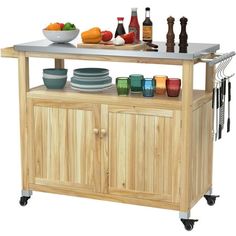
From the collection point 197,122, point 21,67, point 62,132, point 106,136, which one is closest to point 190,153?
point 197,122

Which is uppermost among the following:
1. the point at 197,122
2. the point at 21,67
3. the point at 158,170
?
the point at 21,67

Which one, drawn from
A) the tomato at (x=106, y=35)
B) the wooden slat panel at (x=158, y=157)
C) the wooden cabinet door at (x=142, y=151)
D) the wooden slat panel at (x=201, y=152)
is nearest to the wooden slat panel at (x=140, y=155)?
the wooden cabinet door at (x=142, y=151)

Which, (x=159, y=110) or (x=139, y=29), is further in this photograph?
(x=139, y=29)

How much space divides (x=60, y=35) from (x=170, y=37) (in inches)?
37.5

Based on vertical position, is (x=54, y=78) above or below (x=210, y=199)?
above

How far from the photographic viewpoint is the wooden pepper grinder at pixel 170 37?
5946 millimetres

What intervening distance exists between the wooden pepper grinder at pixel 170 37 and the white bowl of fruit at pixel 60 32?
2.78 ft

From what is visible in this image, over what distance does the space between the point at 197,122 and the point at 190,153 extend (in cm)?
28

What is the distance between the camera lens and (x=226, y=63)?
6.25 m

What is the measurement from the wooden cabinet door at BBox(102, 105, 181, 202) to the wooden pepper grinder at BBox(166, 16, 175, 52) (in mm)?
488

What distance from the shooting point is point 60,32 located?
250 inches

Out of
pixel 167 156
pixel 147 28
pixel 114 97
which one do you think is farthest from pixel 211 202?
pixel 147 28

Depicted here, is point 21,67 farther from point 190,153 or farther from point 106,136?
point 190,153

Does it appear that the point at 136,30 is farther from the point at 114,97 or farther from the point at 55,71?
the point at 55,71
